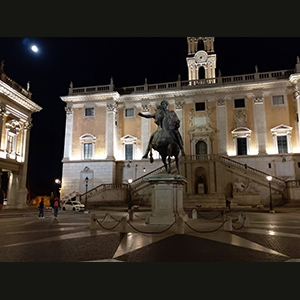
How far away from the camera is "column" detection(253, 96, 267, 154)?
35531mm

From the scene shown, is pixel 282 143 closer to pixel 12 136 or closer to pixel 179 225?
pixel 179 225

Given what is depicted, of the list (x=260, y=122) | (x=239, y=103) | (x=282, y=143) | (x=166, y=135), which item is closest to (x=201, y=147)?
(x=239, y=103)

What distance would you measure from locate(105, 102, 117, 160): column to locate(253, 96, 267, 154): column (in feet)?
62.1

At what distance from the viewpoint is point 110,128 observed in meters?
38.8

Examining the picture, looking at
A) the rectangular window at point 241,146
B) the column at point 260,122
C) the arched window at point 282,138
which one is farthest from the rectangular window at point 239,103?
the arched window at point 282,138

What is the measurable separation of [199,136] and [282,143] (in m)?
10.4

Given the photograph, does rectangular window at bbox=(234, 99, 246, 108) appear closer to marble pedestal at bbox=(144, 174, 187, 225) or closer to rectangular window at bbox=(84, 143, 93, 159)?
rectangular window at bbox=(84, 143, 93, 159)

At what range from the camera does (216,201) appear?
29.6 metres

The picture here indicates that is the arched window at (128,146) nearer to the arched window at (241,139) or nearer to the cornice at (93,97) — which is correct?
the cornice at (93,97)

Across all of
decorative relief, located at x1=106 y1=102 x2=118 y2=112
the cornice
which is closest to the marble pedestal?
decorative relief, located at x1=106 y1=102 x2=118 y2=112

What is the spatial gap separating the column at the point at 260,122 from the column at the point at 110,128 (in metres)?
18.9

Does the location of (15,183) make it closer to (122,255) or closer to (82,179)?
(82,179)

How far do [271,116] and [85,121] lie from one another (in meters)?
25.4

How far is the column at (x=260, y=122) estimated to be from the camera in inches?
1399
